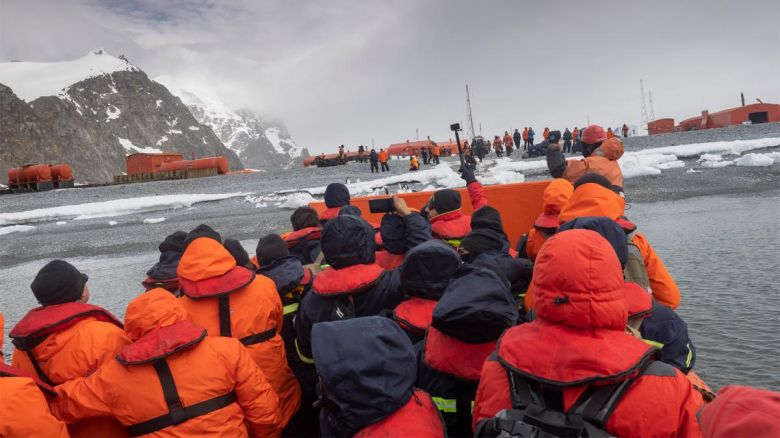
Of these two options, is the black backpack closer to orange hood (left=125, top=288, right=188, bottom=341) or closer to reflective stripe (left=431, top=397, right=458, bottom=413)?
reflective stripe (left=431, top=397, right=458, bottom=413)

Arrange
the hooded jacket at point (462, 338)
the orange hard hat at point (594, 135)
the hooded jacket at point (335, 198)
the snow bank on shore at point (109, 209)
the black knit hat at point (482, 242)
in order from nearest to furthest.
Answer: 1. the hooded jacket at point (462, 338)
2. the black knit hat at point (482, 242)
3. the orange hard hat at point (594, 135)
4. the hooded jacket at point (335, 198)
5. the snow bank on shore at point (109, 209)

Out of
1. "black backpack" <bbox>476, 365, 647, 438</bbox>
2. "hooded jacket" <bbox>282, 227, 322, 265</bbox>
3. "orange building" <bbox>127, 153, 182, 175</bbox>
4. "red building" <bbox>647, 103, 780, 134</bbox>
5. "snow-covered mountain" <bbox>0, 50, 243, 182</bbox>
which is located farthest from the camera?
"snow-covered mountain" <bbox>0, 50, 243, 182</bbox>

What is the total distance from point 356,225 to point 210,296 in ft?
2.85

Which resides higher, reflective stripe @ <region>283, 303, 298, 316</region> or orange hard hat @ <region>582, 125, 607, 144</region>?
orange hard hat @ <region>582, 125, 607, 144</region>

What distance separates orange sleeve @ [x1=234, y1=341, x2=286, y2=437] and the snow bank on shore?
59.9 feet

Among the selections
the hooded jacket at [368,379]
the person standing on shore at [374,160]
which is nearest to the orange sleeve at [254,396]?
the hooded jacket at [368,379]

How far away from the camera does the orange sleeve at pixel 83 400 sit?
2.16 m

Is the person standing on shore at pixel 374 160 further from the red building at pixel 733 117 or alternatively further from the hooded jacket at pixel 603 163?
the red building at pixel 733 117

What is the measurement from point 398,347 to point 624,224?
1563mm

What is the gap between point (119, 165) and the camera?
87.0 meters

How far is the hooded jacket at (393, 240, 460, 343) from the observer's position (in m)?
2.47

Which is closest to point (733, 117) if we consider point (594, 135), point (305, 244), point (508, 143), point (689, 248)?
point (508, 143)

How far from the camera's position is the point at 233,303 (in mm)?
2814

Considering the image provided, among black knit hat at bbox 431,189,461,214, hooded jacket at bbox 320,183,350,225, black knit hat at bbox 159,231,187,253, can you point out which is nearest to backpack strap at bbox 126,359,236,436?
black knit hat at bbox 159,231,187,253
